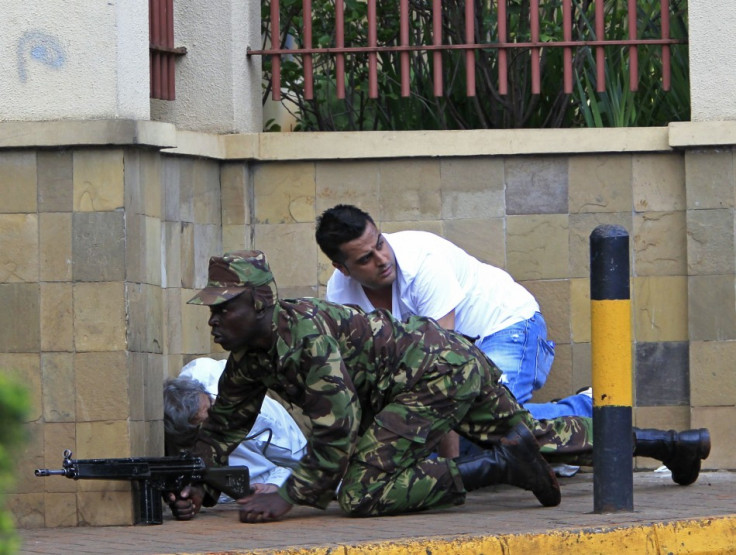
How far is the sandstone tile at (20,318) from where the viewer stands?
508cm

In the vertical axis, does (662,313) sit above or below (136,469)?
above

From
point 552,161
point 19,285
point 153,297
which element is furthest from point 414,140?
point 19,285

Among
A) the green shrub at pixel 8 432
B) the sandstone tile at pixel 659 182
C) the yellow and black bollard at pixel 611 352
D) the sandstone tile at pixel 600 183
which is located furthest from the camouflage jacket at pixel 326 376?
the green shrub at pixel 8 432

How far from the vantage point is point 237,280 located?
14.9 feet

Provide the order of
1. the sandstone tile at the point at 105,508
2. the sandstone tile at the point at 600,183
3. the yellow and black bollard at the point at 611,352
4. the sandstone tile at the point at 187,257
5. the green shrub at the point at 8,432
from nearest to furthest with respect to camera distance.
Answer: the green shrub at the point at 8,432 → the yellow and black bollard at the point at 611,352 → the sandstone tile at the point at 105,508 → the sandstone tile at the point at 187,257 → the sandstone tile at the point at 600,183

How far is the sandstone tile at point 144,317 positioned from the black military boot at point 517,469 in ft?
4.27

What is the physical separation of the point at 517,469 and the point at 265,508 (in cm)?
94

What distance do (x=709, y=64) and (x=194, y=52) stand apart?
2.43 m

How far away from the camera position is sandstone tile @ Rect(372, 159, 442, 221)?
20.7ft

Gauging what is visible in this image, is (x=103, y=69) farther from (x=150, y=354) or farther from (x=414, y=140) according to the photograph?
(x=414, y=140)

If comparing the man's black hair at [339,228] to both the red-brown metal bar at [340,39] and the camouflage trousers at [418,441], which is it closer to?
the camouflage trousers at [418,441]

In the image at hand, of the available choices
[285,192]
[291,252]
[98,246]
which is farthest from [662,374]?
[98,246]

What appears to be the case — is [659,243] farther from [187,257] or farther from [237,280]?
[237,280]

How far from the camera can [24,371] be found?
16.6 feet
